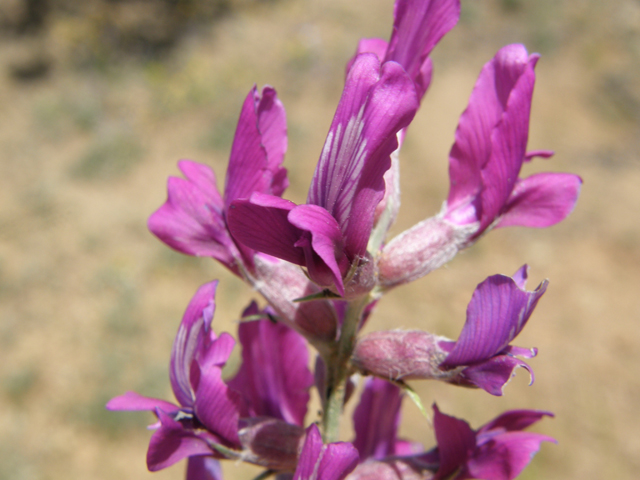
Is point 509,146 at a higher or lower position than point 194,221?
higher

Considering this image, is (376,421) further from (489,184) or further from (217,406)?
(489,184)

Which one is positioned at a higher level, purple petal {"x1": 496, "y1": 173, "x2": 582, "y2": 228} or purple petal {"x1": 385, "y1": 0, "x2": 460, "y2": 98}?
purple petal {"x1": 385, "y1": 0, "x2": 460, "y2": 98}

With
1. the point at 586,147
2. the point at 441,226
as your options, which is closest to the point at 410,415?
the point at 441,226

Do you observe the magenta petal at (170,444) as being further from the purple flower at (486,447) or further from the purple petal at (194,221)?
the purple flower at (486,447)

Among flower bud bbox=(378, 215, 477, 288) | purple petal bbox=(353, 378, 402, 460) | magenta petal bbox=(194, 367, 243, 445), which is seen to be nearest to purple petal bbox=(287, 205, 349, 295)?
flower bud bbox=(378, 215, 477, 288)

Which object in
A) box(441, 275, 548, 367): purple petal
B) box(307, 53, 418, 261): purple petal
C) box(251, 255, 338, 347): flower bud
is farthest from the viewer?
box(251, 255, 338, 347): flower bud

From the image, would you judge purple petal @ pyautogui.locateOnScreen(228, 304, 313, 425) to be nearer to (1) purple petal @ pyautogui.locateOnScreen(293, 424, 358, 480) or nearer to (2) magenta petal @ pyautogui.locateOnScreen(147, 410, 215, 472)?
(2) magenta petal @ pyautogui.locateOnScreen(147, 410, 215, 472)

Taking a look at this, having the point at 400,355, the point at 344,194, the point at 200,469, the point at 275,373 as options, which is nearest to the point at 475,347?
the point at 400,355

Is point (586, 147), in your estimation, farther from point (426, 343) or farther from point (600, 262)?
point (426, 343)
